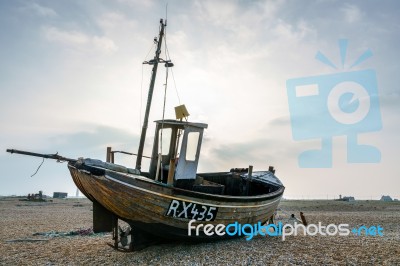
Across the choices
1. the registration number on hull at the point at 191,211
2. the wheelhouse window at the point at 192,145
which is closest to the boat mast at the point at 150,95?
the wheelhouse window at the point at 192,145

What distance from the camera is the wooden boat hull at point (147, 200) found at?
8.80 meters

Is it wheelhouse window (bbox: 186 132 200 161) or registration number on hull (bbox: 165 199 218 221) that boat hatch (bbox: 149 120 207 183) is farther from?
registration number on hull (bbox: 165 199 218 221)

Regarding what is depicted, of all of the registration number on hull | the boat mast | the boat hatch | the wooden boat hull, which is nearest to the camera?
the wooden boat hull

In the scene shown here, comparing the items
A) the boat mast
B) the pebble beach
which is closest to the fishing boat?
the boat mast

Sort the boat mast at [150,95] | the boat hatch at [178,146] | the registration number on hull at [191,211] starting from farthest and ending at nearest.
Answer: the boat mast at [150,95]
the boat hatch at [178,146]
the registration number on hull at [191,211]

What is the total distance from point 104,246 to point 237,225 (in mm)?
5185

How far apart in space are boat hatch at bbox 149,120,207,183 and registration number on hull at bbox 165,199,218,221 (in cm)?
208

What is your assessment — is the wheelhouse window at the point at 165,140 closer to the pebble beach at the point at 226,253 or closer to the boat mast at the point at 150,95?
the boat mast at the point at 150,95

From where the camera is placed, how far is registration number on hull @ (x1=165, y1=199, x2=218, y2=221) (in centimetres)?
955

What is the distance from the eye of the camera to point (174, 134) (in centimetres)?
1267

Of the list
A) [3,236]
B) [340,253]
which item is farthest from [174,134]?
[3,236]

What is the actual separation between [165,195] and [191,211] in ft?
3.93

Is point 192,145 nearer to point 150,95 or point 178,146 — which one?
point 178,146

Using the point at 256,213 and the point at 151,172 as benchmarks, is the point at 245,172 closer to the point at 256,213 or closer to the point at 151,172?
the point at 256,213
